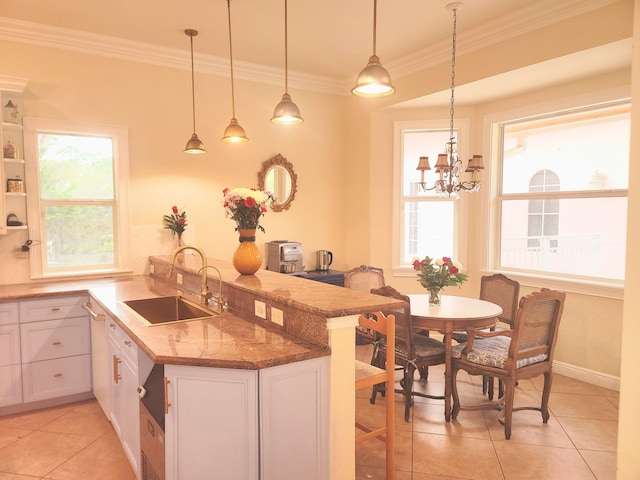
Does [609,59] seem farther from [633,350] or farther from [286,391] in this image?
[286,391]

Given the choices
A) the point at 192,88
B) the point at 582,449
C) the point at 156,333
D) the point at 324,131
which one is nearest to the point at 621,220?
the point at 582,449

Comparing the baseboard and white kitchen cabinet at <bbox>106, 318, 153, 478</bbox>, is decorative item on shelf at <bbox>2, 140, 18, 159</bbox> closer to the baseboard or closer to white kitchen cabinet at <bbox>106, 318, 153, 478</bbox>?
white kitchen cabinet at <bbox>106, 318, 153, 478</bbox>

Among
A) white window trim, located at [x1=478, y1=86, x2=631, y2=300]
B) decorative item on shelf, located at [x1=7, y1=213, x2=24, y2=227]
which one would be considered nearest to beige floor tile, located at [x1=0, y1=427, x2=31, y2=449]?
decorative item on shelf, located at [x1=7, y1=213, x2=24, y2=227]

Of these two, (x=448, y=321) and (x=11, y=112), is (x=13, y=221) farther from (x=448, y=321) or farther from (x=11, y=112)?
(x=448, y=321)

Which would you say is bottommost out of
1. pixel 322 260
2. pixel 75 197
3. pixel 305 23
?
pixel 322 260

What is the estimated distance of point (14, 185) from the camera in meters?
3.69

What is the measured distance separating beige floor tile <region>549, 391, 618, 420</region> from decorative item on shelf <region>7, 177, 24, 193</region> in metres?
4.60

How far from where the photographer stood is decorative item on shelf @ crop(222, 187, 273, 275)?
2.81m

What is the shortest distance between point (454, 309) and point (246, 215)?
5.78ft

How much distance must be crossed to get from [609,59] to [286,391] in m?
3.53

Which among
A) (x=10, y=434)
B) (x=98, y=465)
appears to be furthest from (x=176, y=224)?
(x=98, y=465)

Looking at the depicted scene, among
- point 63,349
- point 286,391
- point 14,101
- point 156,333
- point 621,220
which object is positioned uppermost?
point 14,101

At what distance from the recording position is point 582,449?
2.86 metres

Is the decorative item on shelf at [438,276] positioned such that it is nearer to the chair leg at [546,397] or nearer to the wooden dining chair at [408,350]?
the wooden dining chair at [408,350]
